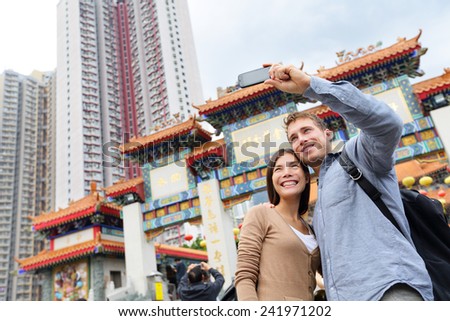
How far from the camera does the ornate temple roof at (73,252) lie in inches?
528

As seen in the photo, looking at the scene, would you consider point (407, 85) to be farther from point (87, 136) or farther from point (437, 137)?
point (87, 136)

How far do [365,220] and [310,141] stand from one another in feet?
1.34

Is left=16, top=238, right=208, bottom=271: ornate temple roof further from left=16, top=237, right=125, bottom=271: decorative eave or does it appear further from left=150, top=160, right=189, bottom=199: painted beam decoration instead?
left=150, top=160, right=189, bottom=199: painted beam decoration

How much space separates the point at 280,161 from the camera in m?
1.67

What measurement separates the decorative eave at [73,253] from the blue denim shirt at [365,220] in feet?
44.5

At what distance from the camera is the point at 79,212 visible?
14.2 metres

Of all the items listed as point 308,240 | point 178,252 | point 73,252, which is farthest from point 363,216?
point 178,252

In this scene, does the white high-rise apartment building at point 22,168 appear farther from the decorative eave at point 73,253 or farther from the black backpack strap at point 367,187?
the black backpack strap at point 367,187

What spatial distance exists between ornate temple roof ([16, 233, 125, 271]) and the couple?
43.5 feet

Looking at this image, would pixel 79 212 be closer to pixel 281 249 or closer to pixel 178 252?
pixel 178 252

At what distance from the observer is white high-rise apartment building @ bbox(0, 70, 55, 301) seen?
40.9 m

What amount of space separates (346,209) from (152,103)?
48783mm

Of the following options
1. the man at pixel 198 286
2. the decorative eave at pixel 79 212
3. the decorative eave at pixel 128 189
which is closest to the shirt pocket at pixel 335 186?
the man at pixel 198 286
